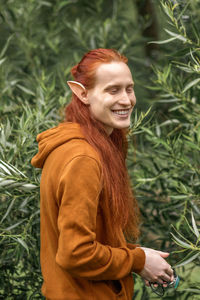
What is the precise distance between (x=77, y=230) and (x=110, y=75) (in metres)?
0.63

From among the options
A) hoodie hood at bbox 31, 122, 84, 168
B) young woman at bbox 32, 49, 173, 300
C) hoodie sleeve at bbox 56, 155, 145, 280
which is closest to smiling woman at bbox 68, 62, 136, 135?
young woman at bbox 32, 49, 173, 300

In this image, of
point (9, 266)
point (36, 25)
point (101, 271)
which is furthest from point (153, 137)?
point (36, 25)

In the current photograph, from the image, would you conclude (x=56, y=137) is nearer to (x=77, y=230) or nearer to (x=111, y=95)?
(x=111, y=95)

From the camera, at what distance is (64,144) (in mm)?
1765

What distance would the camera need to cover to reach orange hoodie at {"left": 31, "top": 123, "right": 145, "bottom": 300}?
1.60 metres

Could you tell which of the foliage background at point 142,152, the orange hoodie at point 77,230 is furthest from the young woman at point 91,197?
the foliage background at point 142,152

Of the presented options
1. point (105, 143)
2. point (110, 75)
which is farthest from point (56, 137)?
point (110, 75)

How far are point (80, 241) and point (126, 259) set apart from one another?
0.85ft

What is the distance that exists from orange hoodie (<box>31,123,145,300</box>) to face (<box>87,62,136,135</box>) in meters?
Answer: 0.12

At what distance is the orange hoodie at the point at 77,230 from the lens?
1601mm

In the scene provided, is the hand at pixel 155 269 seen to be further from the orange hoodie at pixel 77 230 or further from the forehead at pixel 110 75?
the forehead at pixel 110 75

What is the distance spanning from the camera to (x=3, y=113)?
3.21 metres

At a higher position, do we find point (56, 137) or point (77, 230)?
point (56, 137)

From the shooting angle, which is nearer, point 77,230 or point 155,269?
point 77,230
